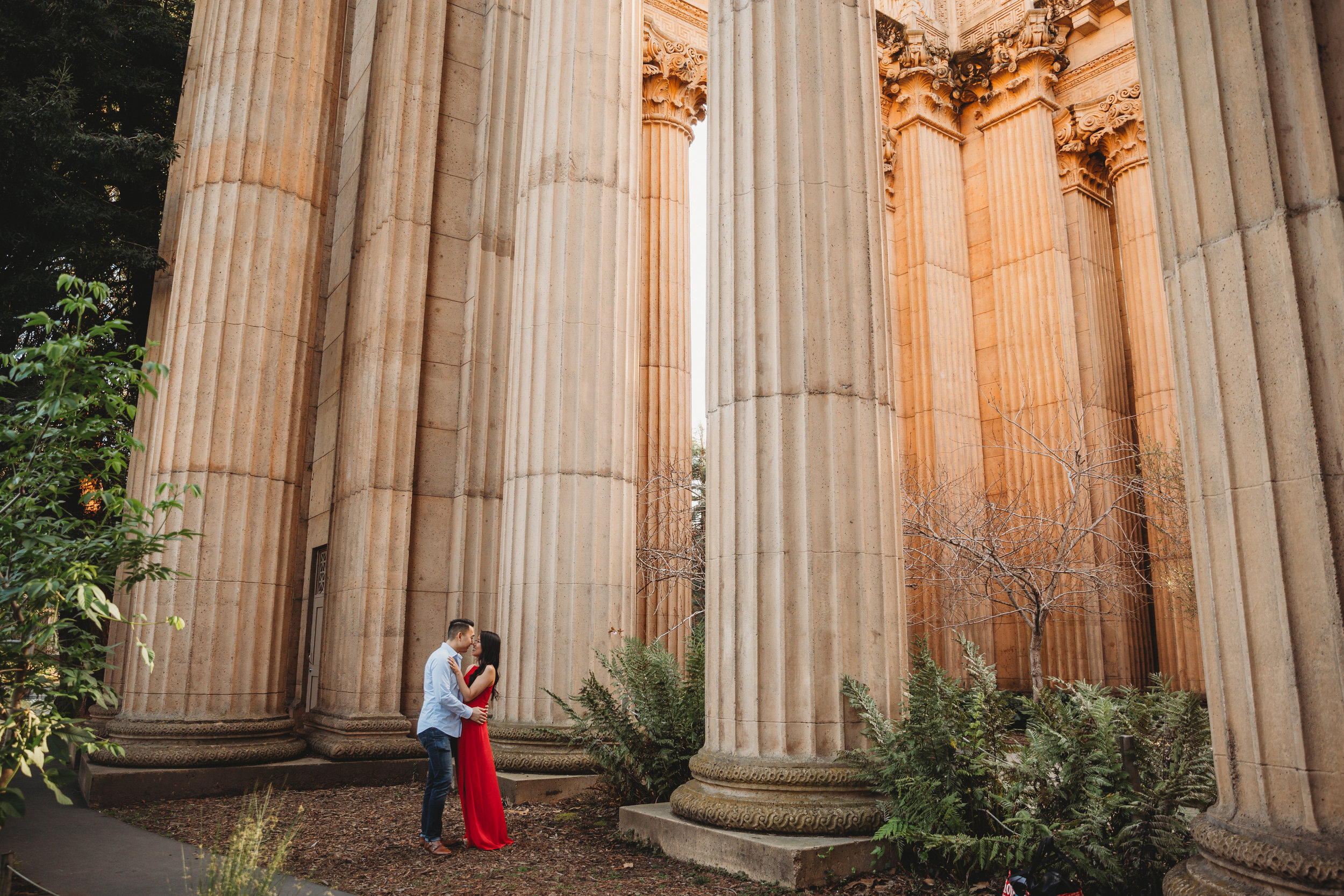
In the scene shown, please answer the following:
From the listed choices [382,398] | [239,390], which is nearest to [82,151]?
[239,390]

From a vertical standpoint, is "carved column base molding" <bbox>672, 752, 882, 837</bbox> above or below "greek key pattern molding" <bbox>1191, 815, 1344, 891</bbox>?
below

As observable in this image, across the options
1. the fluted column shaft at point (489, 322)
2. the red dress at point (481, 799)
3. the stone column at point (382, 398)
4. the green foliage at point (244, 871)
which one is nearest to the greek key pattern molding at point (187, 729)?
the stone column at point (382, 398)

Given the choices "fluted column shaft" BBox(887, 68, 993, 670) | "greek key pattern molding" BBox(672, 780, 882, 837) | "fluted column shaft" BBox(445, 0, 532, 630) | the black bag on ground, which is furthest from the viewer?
"fluted column shaft" BBox(887, 68, 993, 670)

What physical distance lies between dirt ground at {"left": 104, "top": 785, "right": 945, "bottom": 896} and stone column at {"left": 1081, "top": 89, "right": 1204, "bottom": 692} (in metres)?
16.1

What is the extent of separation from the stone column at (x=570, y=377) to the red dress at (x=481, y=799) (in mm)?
1978

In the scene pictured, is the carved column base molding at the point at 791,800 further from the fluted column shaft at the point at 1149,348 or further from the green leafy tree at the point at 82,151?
the green leafy tree at the point at 82,151

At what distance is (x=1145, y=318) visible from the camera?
2314cm


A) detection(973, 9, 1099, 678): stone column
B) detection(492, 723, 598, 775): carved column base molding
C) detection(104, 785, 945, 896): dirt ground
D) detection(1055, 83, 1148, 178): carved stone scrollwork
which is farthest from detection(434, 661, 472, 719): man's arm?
detection(1055, 83, 1148, 178): carved stone scrollwork

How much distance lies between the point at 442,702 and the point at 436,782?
0.69m

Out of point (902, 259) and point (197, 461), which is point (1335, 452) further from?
point (902, 259)

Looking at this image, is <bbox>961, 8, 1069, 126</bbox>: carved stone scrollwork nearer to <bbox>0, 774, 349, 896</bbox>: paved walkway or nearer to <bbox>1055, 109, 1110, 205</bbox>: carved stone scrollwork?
<bbox>1055, 109, 1110, 205</bbox>: carved stone scrollwork

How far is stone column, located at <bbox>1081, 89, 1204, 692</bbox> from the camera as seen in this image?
813 inches

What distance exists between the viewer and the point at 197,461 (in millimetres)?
12266

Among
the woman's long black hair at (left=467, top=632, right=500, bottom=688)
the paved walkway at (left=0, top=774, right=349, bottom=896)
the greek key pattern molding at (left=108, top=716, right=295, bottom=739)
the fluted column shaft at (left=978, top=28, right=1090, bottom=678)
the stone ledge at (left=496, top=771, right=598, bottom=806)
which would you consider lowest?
the paved walkway at (left=0, top=774, right=349, bottom=896)
